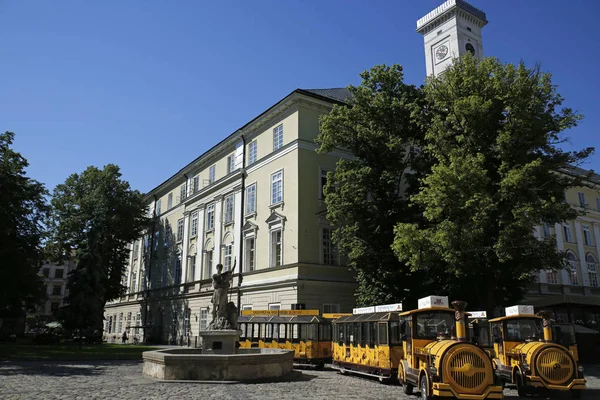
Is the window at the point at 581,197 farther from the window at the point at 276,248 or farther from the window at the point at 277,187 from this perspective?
the window at the point at 276,248

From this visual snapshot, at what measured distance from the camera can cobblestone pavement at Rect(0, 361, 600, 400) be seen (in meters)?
12.3

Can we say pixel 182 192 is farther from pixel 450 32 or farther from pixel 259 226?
pixel 450 32

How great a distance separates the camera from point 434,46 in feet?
165

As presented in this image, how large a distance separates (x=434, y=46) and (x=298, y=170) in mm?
28582

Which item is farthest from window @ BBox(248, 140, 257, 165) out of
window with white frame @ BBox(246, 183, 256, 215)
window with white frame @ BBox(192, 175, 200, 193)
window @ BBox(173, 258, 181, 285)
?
window @ BBox(173, 258, 181, 285)

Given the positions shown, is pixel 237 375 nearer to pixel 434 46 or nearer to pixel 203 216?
pixel 203 216

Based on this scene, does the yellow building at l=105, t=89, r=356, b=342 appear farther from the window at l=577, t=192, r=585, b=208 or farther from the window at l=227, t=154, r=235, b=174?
the window at l=577, t=192, r=585, b=208

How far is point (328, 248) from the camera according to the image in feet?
100

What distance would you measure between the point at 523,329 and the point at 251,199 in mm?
22665

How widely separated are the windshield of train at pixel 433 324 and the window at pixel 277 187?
60.6 feet

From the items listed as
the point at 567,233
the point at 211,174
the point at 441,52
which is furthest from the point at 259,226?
the point at 567,233

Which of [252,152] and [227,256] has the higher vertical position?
[252,152]

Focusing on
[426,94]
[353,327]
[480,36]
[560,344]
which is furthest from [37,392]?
[480,36]

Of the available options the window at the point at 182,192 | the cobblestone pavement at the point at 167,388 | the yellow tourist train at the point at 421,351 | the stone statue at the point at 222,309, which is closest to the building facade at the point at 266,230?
the window at the point at 182,192
